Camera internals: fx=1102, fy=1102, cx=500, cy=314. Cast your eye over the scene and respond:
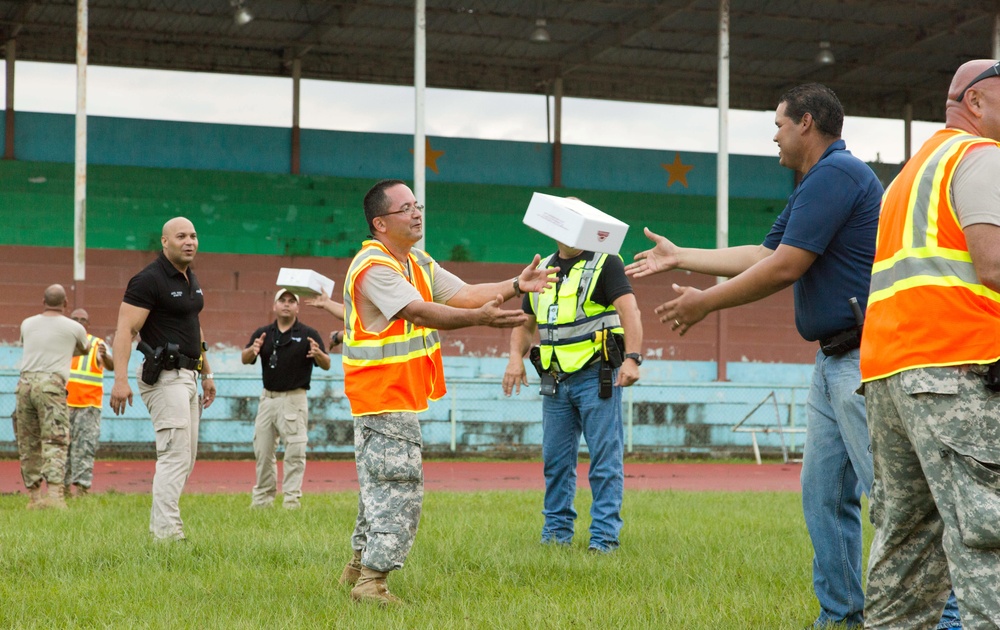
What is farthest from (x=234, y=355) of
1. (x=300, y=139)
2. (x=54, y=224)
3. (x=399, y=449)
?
(x=399, y=449)

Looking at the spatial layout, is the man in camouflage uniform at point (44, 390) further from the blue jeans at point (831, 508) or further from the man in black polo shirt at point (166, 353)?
the blue jeans at point (831, 508)

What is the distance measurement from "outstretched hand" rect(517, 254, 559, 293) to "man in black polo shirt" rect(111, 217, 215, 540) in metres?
3.25

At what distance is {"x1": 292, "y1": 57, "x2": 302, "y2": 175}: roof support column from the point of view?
27.5 meters

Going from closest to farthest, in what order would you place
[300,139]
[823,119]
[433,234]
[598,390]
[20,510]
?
[823,119]
[598,390]
[20,510]
[433,234]
[300,139]

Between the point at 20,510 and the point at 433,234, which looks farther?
the point at 433,234

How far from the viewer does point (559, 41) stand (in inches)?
1081

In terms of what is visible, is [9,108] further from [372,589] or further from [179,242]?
[372,589]

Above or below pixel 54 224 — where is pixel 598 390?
below

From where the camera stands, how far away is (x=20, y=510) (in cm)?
973

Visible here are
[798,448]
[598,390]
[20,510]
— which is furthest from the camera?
[798,448]

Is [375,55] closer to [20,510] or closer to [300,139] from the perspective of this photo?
[300,139]

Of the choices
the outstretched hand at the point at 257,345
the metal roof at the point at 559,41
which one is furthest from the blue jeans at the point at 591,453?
the metal roof at the point at 559,41

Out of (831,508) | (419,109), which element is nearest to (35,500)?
(831,508)

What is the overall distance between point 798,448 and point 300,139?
14610 mm
